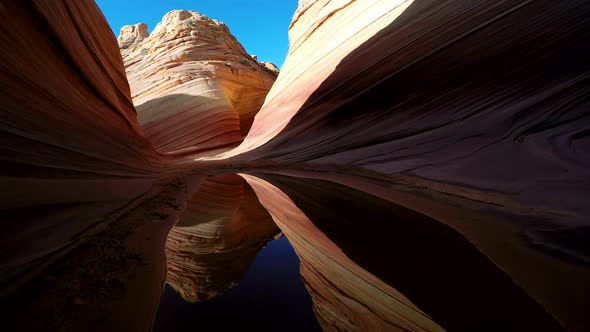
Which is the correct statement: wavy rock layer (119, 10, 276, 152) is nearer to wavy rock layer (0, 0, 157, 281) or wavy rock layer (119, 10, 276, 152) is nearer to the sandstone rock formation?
wavy rock layer (0, 0, 157, 281)

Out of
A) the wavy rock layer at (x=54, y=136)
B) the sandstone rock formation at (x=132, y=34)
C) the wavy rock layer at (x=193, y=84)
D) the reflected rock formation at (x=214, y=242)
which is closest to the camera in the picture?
the reflected rock formation at (x=214, y=242)

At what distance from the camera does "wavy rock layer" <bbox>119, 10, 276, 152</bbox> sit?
31.7 ft

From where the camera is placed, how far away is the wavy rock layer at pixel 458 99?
265 cm

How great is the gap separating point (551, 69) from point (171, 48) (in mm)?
12459

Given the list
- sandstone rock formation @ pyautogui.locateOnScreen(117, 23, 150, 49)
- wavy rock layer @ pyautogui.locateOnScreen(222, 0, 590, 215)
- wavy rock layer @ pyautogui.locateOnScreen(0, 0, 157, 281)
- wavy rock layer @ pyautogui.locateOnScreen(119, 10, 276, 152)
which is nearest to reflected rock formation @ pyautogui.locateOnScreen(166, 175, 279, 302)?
wavy rock layer @ pyautogui.locateOnScreen(0, 0, 157, 281)

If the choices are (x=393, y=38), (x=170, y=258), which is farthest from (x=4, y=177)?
(x=393, y=38)

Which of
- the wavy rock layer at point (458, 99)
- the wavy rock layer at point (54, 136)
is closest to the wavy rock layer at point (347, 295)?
the wavy rock layer at point (54, 136)

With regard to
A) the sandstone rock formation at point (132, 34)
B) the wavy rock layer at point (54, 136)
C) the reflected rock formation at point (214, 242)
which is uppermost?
the sandstone rock formation at point (132, 34)

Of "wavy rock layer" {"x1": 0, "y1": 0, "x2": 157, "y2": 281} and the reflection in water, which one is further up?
"wavy rock layer" {"x1": 0, "y1": 0, "x2": 157, "y2": 281}

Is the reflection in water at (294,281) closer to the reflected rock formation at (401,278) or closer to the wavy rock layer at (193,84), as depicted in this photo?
the reflected rock formation at (401,278)

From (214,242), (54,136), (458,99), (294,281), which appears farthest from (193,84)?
(294,281)

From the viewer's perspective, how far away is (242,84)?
12523 mm

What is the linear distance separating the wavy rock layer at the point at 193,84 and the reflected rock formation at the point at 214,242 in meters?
7.19

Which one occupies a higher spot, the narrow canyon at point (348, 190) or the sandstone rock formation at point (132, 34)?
the sandstone rock formation at point (132, 34)
